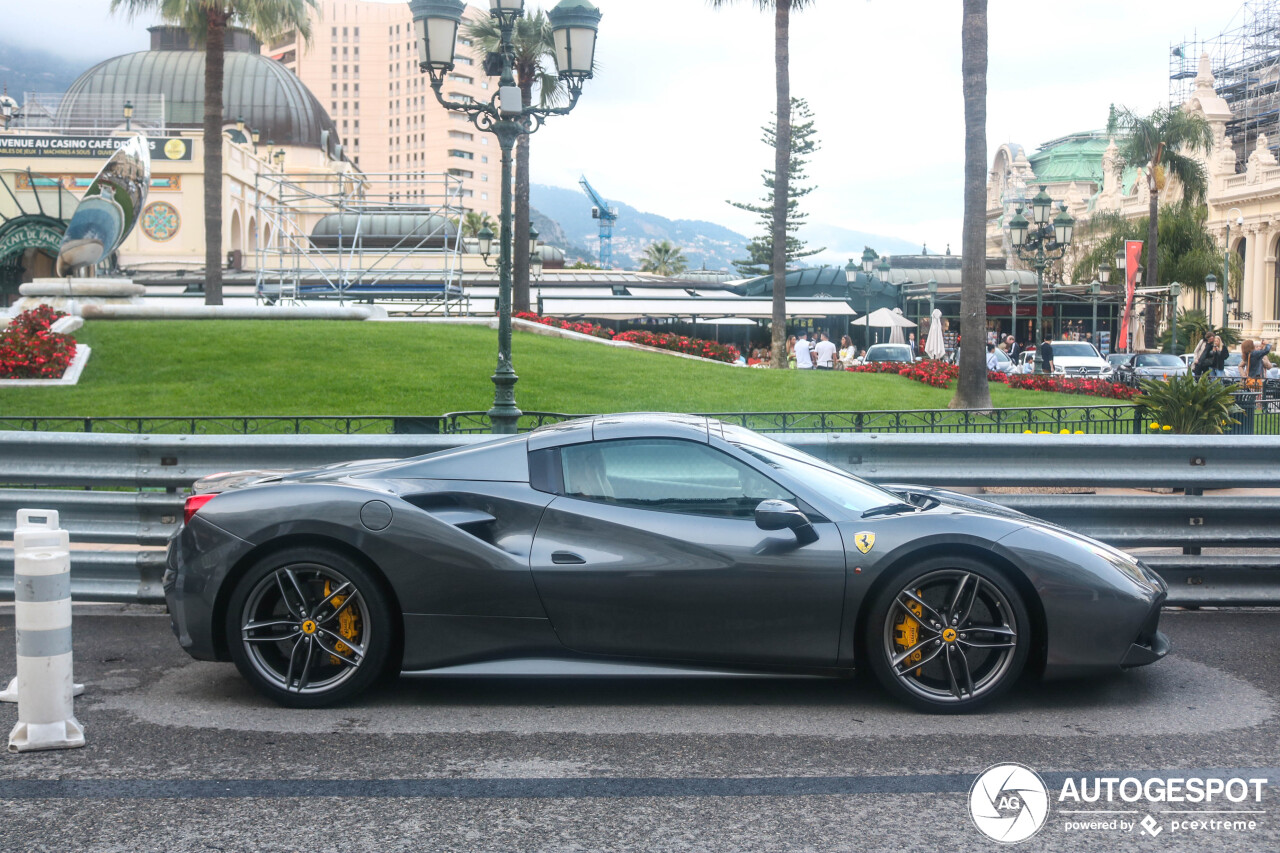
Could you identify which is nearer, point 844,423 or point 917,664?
point 917,664

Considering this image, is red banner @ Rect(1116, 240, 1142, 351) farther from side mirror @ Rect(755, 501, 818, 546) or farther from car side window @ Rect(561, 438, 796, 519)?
side mirror @ Rect(755, 501, 818, 546)

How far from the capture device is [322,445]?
6609 mm

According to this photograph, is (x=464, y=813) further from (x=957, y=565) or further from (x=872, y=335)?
(x=872, y=335)

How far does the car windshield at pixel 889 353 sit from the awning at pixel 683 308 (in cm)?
1193

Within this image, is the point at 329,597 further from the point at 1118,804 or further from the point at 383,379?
the point at 383,379

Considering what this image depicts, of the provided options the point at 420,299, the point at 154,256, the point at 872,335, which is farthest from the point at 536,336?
the point at 154,256

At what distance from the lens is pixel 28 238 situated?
175 ft

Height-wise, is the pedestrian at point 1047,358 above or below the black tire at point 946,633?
above

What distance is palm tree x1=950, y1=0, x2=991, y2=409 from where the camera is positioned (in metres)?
17.1

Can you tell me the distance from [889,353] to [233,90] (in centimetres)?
7814

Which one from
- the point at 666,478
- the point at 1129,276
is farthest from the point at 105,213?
the point at 1129,276

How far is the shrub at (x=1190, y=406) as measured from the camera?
11694 millimetres

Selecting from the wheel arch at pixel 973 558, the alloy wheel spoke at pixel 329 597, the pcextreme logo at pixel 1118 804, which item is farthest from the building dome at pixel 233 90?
the pcextreme logo at pixel 1118 804

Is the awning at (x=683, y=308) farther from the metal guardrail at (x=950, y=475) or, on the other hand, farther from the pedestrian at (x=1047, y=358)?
the metal guardrail at (x=950, y=475)
